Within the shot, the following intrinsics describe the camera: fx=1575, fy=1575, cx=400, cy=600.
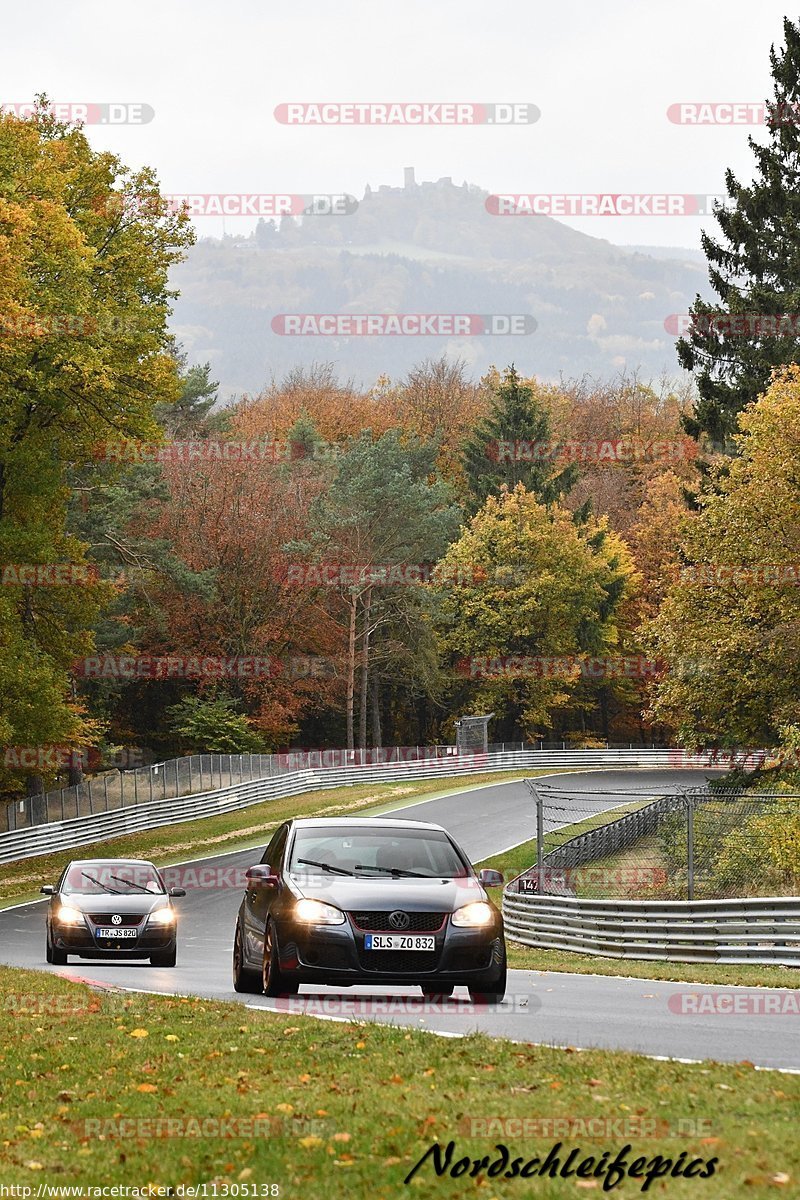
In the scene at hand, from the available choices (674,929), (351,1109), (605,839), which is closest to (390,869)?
(351,1109)

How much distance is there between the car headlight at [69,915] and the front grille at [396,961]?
952 centimetres

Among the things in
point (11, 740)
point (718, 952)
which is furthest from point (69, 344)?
point (718, 952)

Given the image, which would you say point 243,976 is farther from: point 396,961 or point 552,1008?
point 552,1008

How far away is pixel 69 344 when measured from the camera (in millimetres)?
37188

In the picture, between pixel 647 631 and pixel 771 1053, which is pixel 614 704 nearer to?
pixel 647 631

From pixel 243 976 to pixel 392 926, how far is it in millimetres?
2762

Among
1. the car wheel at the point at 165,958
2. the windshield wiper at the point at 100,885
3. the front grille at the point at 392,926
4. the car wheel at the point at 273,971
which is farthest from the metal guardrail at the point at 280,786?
the front grille at the point at 392,926

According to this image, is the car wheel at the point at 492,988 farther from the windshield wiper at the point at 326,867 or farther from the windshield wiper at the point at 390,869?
the windshield wiper at the point at 326,867

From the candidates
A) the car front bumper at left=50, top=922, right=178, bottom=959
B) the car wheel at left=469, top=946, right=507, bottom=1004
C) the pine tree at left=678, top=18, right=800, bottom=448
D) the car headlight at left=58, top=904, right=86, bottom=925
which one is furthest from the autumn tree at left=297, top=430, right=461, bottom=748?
the car wheel at left=469, top=946, right=507, bottom=1004

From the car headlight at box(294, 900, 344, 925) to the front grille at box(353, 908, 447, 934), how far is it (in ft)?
0.49

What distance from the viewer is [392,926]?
12977mm

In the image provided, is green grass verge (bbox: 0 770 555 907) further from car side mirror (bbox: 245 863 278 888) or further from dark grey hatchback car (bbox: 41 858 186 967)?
car side mirror (bbox: 245 863 278 888)

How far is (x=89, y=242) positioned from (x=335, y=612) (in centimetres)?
4060

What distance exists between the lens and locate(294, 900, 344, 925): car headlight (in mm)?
13023
